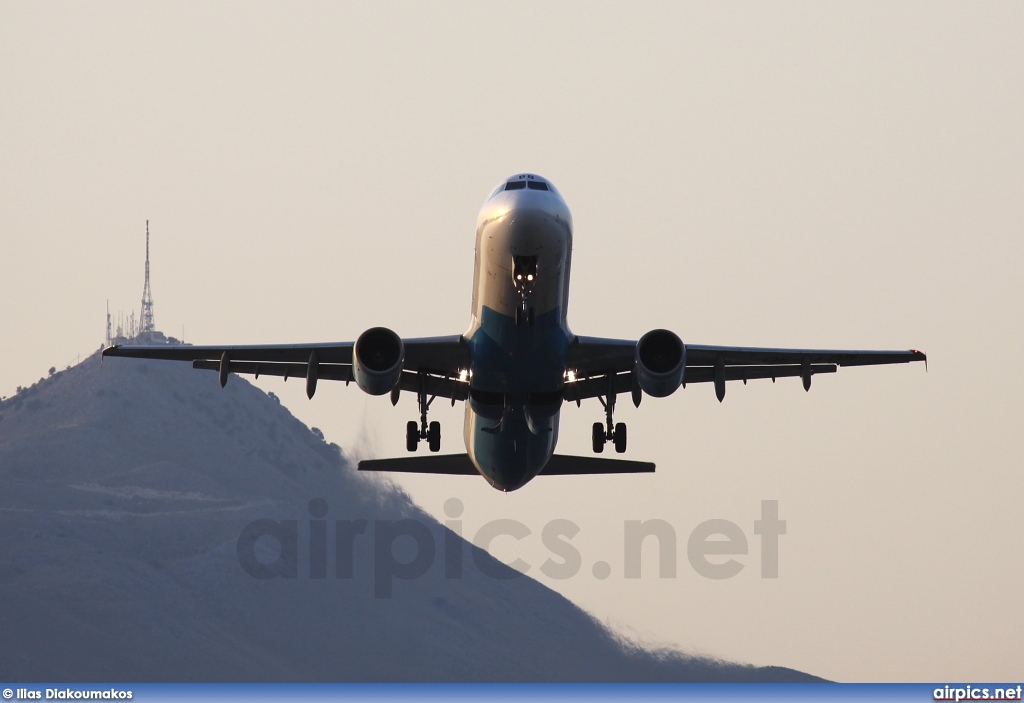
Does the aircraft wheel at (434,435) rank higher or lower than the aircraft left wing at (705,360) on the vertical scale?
lower

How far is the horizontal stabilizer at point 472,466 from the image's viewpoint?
4769cm

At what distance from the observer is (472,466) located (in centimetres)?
4828

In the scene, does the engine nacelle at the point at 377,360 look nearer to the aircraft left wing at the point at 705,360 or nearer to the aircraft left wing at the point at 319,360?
the aircraft left wing at the point at 319,360

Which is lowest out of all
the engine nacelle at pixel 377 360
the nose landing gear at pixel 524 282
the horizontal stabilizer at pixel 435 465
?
the horizontal stabilizer at pixel 435 465

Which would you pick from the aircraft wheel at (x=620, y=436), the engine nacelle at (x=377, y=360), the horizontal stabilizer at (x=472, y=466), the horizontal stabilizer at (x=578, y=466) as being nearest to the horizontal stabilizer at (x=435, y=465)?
the horizontal stabilizer at (x=472, y=466)

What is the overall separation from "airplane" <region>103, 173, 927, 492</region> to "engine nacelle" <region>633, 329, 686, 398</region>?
0.02 metres

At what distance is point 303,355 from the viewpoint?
4309cm

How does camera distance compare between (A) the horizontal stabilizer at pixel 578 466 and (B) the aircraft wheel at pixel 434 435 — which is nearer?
(B) the aircraft wheel at pixel 434 435

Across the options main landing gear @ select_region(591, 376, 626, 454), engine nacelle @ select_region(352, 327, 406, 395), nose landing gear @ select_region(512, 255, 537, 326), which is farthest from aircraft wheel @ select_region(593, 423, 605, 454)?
engine nacelle @ select_region(352, 327, 406, 395)

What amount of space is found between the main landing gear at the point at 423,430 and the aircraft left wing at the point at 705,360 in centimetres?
393

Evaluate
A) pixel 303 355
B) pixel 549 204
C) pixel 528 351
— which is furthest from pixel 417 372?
pixel 549 204

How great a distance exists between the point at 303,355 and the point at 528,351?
7.22 m

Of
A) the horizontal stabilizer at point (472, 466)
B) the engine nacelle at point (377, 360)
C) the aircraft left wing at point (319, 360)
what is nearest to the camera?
the engine nacelle at point (377, 360)

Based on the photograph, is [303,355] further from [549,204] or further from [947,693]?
[947,693]
